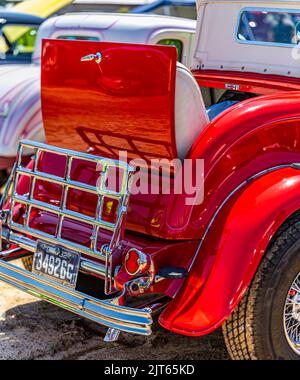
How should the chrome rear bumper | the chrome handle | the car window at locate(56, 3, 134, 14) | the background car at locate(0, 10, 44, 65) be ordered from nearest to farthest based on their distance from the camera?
the chrome rear bumper, the chrome handle, the background car at locate(0, 10, 44, 65), the car window at locate(56, 3, 134, 14)

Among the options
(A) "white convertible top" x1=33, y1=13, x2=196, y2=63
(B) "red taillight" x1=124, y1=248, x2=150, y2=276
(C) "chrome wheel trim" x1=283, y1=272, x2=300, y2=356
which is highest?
(A) "white convertible top" x1=33, y1=13, x2=196, y2=63

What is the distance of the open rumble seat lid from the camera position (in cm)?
283

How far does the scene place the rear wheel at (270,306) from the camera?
9.55 ft

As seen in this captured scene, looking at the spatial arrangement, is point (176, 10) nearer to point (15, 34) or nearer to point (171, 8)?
point (171, 8)

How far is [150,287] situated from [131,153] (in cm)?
67

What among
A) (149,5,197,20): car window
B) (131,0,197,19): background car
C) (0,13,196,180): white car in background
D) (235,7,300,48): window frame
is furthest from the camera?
(149,5,197,20): car window

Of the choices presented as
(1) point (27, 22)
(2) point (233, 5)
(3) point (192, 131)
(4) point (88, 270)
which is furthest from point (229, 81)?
(1) point (27, 22)

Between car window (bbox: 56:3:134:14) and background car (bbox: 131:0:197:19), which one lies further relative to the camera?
car window (bbox: 56:3:134:14)

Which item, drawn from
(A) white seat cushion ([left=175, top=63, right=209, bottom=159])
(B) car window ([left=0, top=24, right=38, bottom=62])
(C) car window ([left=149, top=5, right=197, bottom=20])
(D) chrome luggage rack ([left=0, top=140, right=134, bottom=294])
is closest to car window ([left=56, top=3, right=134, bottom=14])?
(C) car window ([left=149, top=5, right=197, bottom=20])

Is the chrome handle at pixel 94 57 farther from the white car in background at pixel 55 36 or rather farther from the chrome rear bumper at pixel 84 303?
the white car in background at pixel 55 36

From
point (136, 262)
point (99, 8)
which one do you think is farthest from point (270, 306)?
point (99, 8)

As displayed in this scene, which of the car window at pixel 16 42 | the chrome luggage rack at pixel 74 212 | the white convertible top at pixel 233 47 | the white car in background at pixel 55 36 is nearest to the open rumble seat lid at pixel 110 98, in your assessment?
the chrome luggage rack at pixel 74 212

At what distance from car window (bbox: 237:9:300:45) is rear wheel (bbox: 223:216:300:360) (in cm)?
147

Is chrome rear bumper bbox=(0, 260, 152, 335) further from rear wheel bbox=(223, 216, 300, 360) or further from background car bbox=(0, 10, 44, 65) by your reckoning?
background car bbox=(0, 10, 44, 65)
